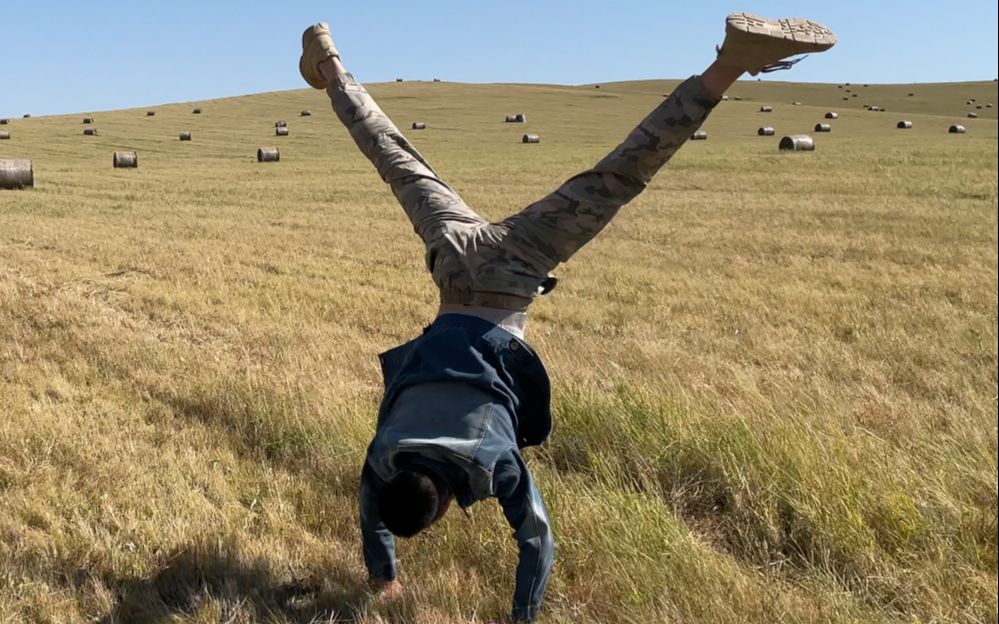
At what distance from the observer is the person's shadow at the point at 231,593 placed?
2.89 metres

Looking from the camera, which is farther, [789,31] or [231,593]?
[231,593]

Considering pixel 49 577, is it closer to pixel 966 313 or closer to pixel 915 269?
pixel 966 313

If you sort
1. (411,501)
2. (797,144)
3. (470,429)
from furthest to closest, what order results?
1. (797,144)
2. (470,429)
3. (411,501)

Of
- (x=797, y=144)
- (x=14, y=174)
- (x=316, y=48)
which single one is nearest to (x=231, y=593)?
(x=316, y=48)

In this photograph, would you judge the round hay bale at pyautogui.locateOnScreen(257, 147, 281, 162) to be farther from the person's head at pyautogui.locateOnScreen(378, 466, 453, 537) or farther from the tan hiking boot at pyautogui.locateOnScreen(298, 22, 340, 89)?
the person's head at pyautogui.locateOnScreen(378, 466, 453, 537)

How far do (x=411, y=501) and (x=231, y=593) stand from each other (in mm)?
1039

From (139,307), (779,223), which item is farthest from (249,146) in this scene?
(139,307)

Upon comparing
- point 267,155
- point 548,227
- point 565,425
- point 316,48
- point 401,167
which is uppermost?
point 267,155

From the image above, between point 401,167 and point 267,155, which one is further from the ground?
point 267,155

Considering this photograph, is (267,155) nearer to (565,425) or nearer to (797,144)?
(797,144)

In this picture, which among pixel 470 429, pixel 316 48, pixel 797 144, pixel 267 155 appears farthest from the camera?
pixel 267 155

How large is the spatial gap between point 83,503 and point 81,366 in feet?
7.93

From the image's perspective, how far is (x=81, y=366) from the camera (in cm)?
570

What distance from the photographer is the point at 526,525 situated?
265cm
